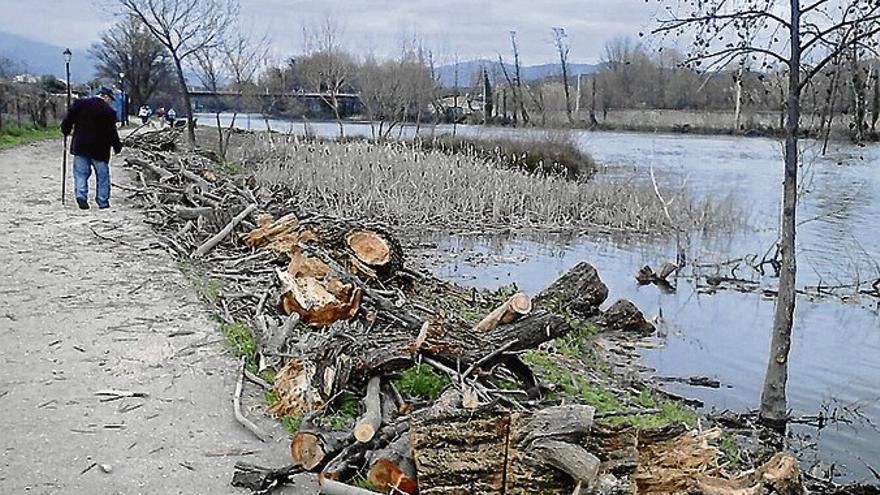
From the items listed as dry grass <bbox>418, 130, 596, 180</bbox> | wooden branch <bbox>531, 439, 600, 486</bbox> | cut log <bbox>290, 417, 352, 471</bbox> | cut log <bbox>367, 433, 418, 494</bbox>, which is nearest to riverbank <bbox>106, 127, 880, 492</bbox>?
cut log <bbox>290, 417, 352, 471</bbox>

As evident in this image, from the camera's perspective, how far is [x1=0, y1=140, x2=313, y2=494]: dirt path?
15.4ft

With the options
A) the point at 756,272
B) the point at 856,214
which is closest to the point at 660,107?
the point at 856,214

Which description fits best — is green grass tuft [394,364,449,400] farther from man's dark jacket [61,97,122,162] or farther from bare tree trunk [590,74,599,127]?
bare tree trunk [590,74,599,127]

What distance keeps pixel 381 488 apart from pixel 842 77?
304 inches

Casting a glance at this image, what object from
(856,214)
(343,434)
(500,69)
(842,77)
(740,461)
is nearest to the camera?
(343,434)

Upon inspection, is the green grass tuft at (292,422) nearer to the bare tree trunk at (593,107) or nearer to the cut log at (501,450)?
the cut log at (501,450)

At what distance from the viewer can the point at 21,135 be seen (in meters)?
28.9

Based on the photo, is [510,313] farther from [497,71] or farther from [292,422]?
[497,71]

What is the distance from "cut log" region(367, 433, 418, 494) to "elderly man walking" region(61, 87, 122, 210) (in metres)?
9.75

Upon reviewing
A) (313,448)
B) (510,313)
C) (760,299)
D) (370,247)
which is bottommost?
(760,299)

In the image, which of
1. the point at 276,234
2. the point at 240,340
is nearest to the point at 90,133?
the point at 276,234

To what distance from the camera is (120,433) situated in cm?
513

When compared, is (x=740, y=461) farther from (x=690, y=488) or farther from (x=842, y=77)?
(x=842, y=77)

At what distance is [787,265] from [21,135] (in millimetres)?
26597
